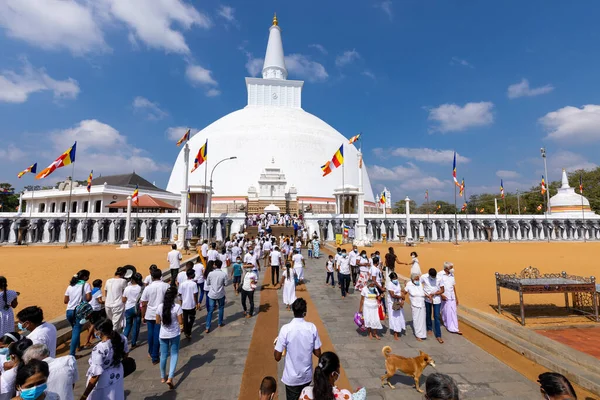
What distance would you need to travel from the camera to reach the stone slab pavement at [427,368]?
4301 mm

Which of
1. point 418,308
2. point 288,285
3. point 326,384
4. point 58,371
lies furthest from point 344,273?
point 58,371

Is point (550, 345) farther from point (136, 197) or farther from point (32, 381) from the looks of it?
point (136, 197)

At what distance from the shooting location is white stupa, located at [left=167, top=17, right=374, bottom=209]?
4186 centimetres

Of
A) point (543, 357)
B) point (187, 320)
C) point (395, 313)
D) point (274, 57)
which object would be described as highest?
point (274, 57)

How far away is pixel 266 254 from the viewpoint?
15.7 meters

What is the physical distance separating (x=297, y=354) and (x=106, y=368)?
2.09 metres

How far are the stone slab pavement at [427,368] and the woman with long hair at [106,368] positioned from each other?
87.3 inches

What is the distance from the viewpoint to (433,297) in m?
6.35

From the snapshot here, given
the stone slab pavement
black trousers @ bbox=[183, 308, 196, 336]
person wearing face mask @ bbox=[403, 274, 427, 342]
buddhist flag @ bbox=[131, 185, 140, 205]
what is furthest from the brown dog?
buddhist flag @ bbox=[131, 185, 140, 205]

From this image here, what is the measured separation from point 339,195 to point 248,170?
14.2 meters

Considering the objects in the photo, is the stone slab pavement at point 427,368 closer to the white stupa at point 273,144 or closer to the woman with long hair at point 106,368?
the woman with long hair at point 106,368

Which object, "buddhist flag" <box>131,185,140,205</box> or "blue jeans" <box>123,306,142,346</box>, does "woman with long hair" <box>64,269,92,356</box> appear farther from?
"buddhist flag" <box>131,185,140,205</box>

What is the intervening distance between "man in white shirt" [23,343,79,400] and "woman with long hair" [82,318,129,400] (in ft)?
0.58

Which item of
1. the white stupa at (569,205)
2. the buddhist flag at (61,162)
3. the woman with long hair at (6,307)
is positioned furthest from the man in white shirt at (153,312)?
the white stupa at (569,205)
